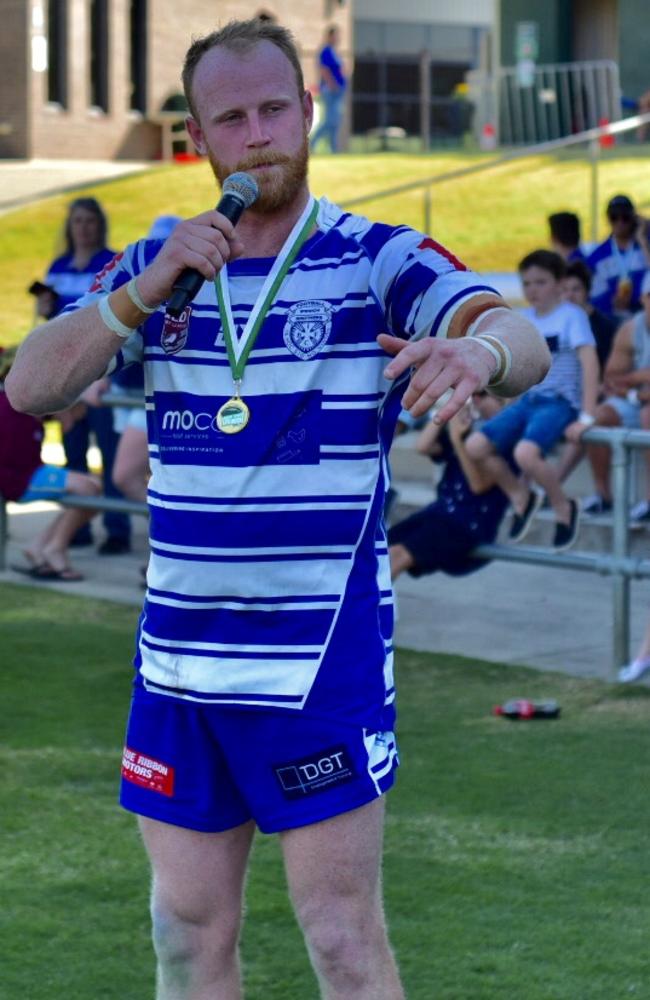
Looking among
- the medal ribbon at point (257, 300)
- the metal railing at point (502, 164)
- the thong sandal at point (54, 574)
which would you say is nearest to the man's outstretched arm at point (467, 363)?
the medal ribbon at point (257, 300)

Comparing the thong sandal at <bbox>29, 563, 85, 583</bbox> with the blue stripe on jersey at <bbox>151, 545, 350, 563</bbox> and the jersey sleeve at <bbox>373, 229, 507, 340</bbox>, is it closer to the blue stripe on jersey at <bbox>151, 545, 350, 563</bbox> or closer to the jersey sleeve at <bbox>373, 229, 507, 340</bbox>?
the blue stripe on jersey at <bbox>151, 545, 350, 563</bbox>

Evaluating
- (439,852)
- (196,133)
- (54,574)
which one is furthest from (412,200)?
(196,133)

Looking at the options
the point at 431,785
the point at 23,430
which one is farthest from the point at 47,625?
the point at 431,785

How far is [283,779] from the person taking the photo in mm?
3215

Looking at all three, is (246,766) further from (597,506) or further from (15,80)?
(15,80)

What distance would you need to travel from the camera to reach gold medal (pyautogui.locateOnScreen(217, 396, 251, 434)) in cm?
317

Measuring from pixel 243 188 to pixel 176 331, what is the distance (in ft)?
0.95

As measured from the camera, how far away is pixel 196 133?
3.38 m

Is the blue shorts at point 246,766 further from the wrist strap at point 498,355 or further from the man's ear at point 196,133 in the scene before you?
the man's ear at point 196,133

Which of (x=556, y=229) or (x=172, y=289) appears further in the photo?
(x=556, y=229)

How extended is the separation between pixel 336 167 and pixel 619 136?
1069cm

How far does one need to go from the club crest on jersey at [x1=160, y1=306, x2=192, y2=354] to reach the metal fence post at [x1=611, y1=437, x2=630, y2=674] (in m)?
4.78

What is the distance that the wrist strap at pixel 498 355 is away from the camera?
297cm

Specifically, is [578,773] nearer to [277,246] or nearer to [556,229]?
[277,246]
